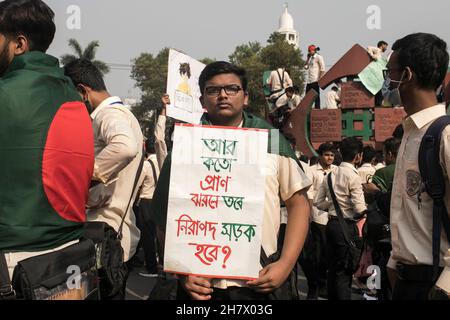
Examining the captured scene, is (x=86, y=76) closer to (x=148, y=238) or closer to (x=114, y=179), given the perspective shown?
(x=114, y=179)

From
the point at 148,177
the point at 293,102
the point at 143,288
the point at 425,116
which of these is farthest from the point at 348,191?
the point at 293,102

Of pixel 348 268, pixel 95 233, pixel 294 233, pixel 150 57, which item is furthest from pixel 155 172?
pixel 150 57

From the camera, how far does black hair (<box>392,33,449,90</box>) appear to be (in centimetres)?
268

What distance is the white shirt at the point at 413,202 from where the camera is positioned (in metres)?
2.48

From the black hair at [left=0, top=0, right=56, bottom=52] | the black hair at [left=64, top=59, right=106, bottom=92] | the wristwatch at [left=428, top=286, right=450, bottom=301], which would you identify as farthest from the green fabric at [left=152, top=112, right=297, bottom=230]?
the black hair at [left=64, top=59, right=106, bottom=92]

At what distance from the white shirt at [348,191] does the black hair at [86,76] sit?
3.14m

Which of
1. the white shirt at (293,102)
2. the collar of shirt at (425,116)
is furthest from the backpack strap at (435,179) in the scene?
the white shirt at (293,102)

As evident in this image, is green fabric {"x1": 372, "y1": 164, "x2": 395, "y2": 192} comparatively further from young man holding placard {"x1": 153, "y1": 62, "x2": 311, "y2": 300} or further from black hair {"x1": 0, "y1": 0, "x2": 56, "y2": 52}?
black hair {"x1": 0, "y1": 0, "x2": 56, "y2": 52}

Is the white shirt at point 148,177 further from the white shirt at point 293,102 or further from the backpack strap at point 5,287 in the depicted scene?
the white shirt at point 293,102

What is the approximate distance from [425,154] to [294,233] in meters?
0.69

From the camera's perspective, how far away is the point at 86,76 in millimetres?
3730

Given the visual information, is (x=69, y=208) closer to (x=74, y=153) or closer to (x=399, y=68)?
(x=74, y=153)

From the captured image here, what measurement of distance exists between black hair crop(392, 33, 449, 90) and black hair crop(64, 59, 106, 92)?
1.84 meters

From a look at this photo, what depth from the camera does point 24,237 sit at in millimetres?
2188
